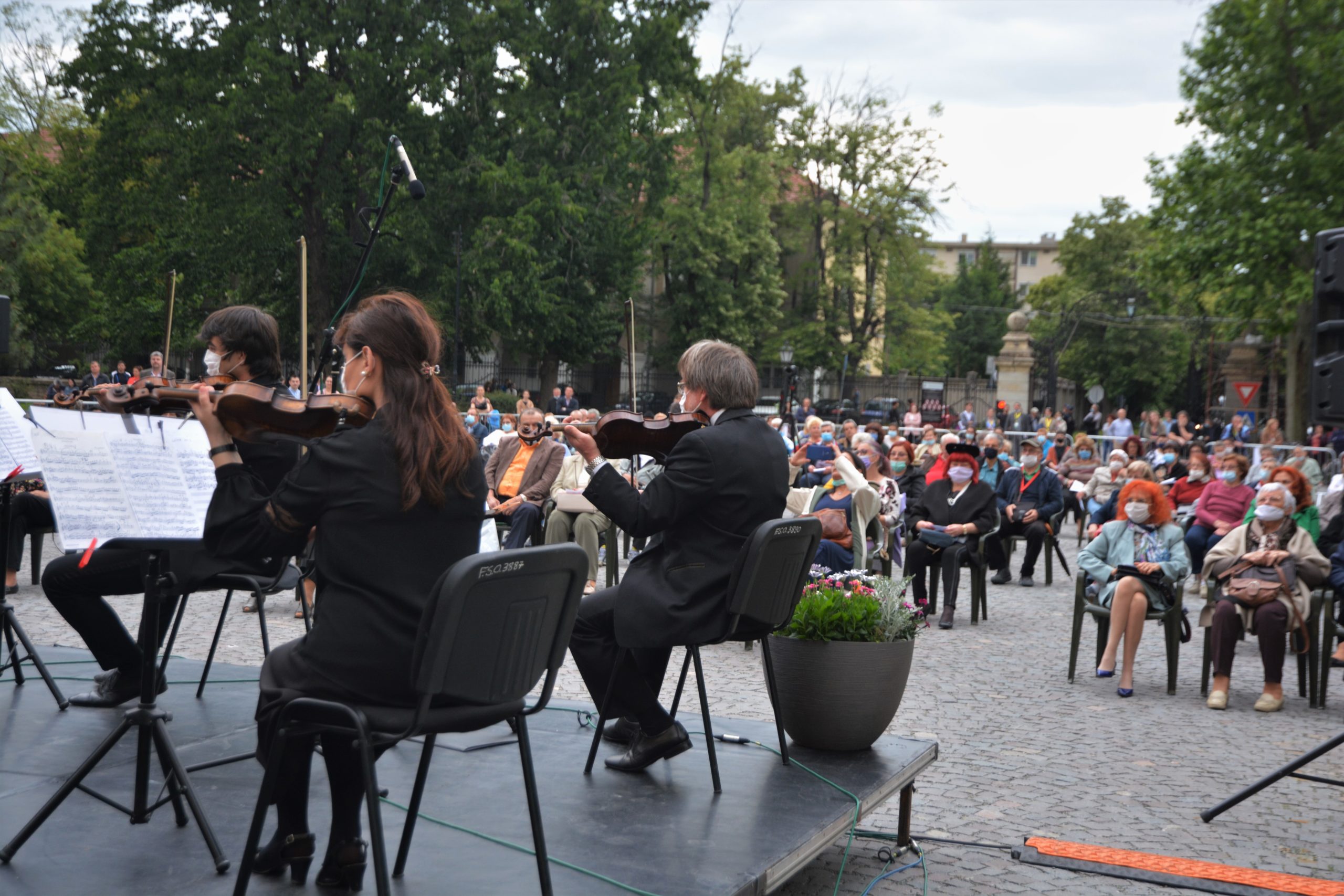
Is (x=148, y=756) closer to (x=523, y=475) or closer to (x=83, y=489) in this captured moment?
(x=83, y=489)

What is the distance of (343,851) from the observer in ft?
10.7

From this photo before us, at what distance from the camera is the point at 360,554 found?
3117mm

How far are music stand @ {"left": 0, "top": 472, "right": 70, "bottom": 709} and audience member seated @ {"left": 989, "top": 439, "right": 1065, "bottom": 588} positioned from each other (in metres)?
9.58

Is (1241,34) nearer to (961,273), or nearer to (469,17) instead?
(469,17)

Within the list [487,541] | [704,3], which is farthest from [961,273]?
[487,541]

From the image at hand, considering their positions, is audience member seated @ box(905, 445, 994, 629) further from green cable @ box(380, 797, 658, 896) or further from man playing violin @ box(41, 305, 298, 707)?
green cable @ box(380, 797, 658, 896)

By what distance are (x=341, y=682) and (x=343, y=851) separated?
0.52 metres

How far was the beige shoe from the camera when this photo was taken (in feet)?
24.0

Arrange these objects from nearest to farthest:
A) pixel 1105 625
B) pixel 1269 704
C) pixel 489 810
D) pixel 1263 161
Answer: pixel 489 810
pixel 1269 704
pixel 1105 625
pixel 1263 161

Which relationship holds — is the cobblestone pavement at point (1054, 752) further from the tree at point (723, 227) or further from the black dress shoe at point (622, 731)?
the tree at point (723, 227)

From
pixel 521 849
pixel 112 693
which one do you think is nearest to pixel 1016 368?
pixel 112 693

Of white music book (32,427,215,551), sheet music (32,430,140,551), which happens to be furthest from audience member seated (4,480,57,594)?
sheet music (32,430,140,551)

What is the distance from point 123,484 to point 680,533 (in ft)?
6.14

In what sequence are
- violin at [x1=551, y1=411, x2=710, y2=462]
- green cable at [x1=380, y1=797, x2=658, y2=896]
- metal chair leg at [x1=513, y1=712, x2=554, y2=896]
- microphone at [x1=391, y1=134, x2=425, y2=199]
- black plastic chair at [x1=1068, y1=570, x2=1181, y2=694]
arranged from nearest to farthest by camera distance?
1. metal chair leg at [x1=513, y1=712, x2=554, y2=896]
2. green cable at [x1=380, y1=797, x2=658, y2=896]
3. violin at [x1=551, y1=411, x2=710, y2=462]
4. black plastic chair at [x1=1068, y1=570, x2=1181, y2=694]
5. microphone at [x1=391, y1=134, x2=425, y2=199]
